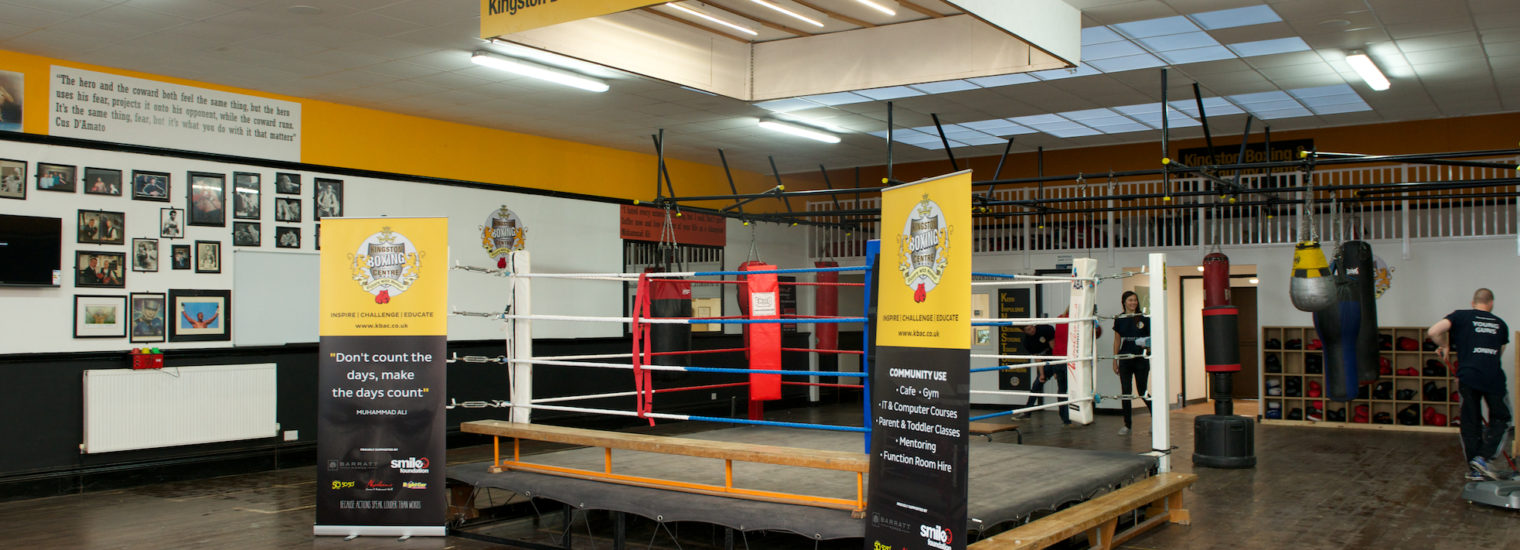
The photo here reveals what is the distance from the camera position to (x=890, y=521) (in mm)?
3824

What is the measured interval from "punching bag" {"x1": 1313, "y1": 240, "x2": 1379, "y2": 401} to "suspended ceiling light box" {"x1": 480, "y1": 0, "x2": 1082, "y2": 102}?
10.5 feet

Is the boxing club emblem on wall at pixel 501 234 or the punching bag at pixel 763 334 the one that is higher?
the boxing club emblem on wall at pixel 501 234

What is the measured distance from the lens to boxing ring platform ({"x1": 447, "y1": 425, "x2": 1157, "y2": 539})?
15.0 feet

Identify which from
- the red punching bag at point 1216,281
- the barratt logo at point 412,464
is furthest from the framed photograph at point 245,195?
the red punching bag at point 1216,281

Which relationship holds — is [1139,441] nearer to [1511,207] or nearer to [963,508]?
[1511,207]

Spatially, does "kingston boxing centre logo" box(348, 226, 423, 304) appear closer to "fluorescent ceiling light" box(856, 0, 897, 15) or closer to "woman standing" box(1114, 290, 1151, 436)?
"fluorescent ceiling light" box(856, 0, 897, 15)

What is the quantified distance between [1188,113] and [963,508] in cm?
809

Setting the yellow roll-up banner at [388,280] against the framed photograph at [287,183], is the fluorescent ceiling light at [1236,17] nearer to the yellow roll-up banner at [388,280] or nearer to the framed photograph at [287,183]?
the yellow roll-up banner at [388,280]

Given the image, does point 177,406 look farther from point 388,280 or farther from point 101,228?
point 388,280

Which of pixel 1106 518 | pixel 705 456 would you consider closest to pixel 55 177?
pixel 705 456

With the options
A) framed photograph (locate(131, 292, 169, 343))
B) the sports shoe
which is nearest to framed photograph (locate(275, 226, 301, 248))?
→ framed photograph (locate(131, 292, 169, 343))

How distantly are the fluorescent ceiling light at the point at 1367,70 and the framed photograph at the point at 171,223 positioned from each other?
9.16 metres

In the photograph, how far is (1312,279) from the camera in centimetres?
739

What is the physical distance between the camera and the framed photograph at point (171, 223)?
316 inches
